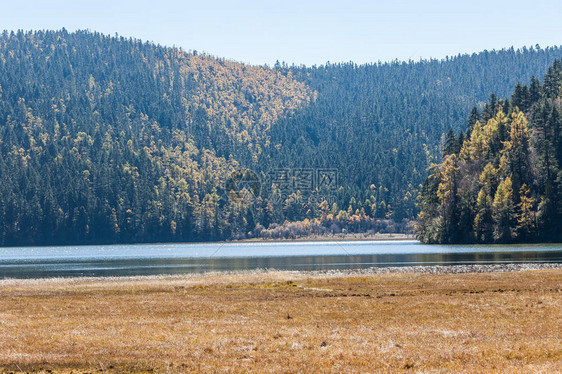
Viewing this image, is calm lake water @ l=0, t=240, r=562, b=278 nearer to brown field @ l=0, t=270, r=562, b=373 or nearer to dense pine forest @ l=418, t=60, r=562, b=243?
dense pine forest @ l=418, t=60, r=562, b=243

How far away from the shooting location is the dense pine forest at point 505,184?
468 feet

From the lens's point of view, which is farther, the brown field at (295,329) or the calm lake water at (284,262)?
the calm lake water at (284,262)

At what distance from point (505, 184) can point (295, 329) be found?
124 metres

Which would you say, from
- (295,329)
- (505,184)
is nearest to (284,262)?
(505,184)

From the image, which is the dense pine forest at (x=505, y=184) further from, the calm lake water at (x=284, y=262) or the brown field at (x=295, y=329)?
the brown field at (x=295, y=329)

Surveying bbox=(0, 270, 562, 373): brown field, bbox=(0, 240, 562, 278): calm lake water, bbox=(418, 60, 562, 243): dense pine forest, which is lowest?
bbox=(0, 240, 562, 278): calm lake water

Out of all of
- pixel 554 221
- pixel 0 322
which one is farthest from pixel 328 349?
pixel 554 221

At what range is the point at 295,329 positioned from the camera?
29.9m

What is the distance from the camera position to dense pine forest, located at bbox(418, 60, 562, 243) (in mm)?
142625

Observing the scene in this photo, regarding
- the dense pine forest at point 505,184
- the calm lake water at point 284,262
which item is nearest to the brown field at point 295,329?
the calm lake water at point 284,262

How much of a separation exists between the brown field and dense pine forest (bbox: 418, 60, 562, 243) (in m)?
97.2

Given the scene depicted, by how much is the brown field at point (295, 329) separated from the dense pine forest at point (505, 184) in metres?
97.2

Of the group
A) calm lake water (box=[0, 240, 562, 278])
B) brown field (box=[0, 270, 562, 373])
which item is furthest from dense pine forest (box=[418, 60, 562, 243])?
brown field (box=[0, 270, 562, 373])

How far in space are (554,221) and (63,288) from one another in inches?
4437
